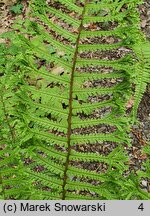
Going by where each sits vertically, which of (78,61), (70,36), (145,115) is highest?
(70,36)

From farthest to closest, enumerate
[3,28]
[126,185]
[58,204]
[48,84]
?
[3,28], [48,84], [58,204], [126,185]

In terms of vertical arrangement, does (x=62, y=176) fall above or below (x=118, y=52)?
below

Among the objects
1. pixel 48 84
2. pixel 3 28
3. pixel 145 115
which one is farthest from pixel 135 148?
pixel 3 28

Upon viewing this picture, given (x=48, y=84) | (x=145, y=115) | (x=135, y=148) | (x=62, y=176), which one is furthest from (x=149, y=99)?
(x=62, y=176)

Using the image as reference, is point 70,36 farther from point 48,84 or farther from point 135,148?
point 48,84

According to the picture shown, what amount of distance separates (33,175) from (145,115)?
1.92 m

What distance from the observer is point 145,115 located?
3.90 m

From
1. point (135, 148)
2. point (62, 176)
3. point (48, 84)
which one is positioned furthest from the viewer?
point (48, 84)

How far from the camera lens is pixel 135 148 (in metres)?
3.73

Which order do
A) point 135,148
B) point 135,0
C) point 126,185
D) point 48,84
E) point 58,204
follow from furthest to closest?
point 48,84
point 135,148
point 58,204
point 126,185
point 135,0

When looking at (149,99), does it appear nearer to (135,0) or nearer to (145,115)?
(145,115)

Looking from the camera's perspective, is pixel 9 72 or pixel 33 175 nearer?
pixel 33 175

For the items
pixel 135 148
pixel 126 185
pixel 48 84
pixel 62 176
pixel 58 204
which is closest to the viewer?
pixel 126 185

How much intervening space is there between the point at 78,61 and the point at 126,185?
A: 0.70m
